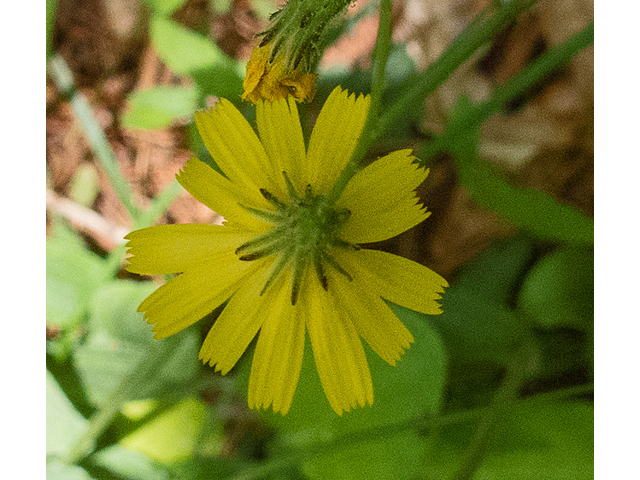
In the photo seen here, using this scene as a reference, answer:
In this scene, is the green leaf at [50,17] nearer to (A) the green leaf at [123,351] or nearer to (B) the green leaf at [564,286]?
(A) the green leaf at [123,351]

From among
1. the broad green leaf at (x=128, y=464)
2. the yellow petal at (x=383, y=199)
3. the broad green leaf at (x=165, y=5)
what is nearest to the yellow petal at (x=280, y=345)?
the yellow petal at (x=383, y=199)

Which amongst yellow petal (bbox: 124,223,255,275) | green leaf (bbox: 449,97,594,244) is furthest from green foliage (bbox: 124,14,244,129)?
green leaf (bbox: 449,97,594,244)

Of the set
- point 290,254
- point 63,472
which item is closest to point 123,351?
point 63,472

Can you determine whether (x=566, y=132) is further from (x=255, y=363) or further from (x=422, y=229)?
(x=255, y=363)

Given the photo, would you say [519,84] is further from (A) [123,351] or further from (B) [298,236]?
(A) [123,351]

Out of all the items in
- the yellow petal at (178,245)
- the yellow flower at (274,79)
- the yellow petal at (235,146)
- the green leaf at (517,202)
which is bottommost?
the yellow petal at (178,245)

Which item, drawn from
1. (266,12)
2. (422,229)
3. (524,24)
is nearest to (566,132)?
(524,24)

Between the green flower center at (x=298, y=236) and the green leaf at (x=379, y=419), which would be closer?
the green flower center at (x=298, y=236)
